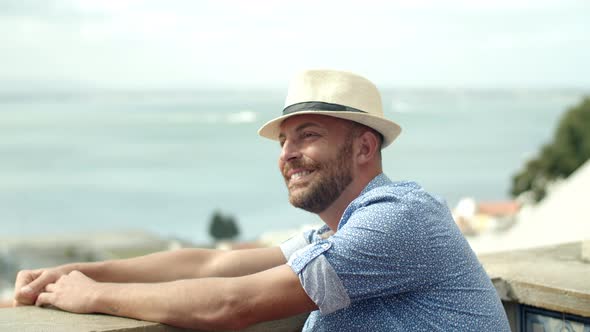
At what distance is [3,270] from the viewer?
56938 millimetres

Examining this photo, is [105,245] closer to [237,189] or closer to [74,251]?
[74,251]

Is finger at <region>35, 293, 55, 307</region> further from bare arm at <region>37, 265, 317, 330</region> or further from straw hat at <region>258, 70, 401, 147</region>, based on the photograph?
straw hat at <region>258, 70, 401, 147</region>

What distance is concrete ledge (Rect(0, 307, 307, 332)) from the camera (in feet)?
6.93

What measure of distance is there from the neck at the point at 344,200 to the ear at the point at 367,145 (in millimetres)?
55

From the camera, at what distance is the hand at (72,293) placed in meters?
2.31

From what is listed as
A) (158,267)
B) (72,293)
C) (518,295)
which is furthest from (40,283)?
(518,295)

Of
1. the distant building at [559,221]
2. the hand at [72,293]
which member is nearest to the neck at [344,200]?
the hand at [72,293]

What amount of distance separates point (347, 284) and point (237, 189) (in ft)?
378

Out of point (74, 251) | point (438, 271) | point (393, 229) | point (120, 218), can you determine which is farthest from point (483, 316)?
point (120, 218)

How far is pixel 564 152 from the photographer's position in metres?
40.3

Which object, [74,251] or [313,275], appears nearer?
[313,275]

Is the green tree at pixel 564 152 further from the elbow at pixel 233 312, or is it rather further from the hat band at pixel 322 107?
the elbow at pixel 233 312

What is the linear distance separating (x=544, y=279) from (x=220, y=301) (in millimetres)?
1260

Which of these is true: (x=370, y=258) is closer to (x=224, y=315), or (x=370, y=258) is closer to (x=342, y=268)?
(x=342, y=268)
